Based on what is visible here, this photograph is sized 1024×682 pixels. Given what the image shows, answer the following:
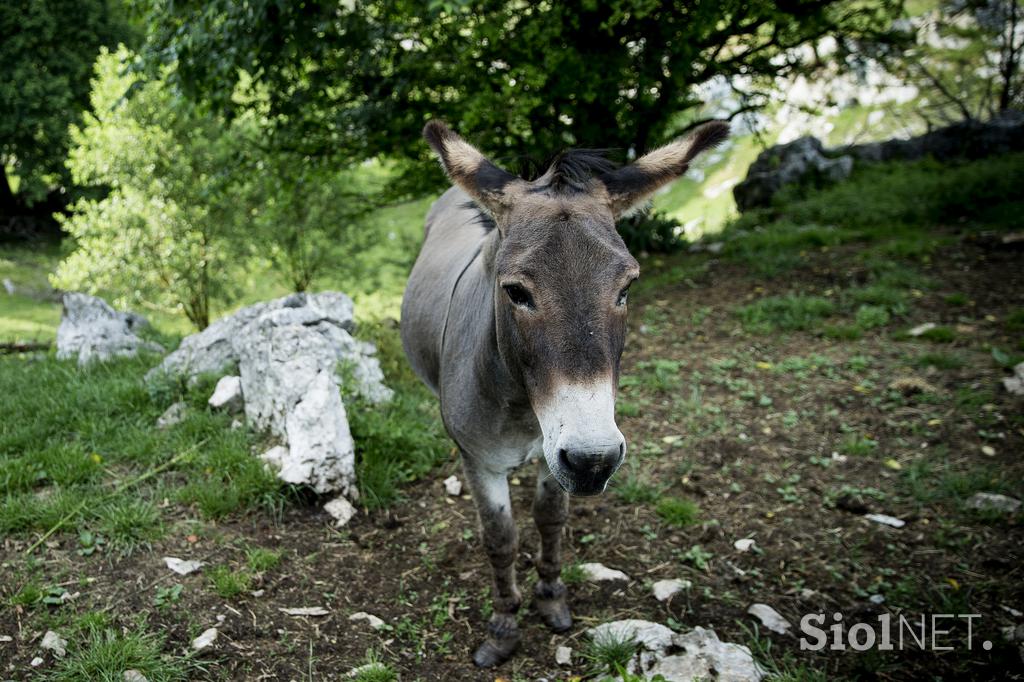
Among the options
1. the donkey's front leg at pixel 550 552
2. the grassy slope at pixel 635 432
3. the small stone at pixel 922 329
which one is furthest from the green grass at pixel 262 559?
the small stone at pixel 922 329

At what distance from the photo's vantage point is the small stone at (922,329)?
6402mm

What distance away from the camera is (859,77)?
9.50m

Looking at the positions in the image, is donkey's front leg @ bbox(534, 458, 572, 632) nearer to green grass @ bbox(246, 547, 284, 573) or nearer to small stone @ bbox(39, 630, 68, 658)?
green grass @ bbox(246, 547, 284, 573)

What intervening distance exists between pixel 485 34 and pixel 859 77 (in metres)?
6.26

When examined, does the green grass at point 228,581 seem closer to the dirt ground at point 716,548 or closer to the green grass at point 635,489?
the dirt ground at point 716,548

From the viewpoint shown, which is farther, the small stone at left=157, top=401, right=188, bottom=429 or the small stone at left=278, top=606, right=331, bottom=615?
the small stone at left=157, top=401, right=188, bottom=429

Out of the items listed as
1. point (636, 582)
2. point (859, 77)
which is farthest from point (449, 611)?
point (859, 77)

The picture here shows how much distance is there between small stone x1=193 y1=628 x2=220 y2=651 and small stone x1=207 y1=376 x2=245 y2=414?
2209 millimetres

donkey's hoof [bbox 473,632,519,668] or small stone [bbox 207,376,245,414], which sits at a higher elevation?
small stone [bbox 207,376,245,414]

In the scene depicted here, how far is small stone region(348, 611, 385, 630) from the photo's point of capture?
3.36 meters

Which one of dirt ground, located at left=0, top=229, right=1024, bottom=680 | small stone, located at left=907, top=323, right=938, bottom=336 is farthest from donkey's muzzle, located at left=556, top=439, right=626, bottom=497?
small stone, located at left=907, top=323, right=938, bottom=336

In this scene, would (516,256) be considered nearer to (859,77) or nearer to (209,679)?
(209,679)

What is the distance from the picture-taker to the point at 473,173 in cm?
260

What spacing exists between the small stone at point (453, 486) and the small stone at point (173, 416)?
2.20 meters
